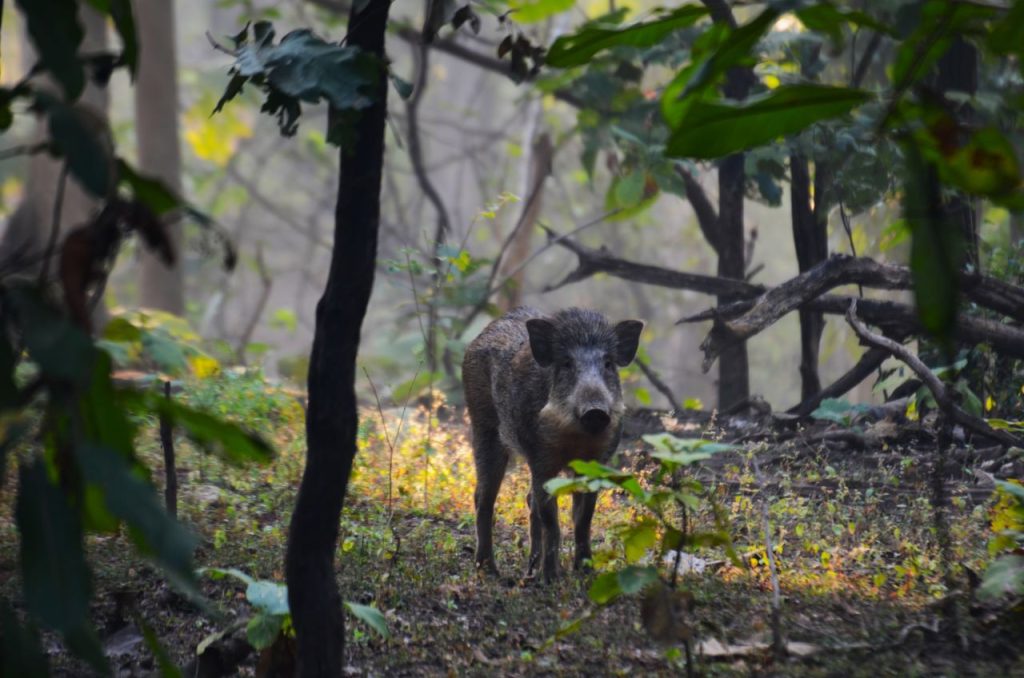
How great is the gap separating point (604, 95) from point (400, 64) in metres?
23.0

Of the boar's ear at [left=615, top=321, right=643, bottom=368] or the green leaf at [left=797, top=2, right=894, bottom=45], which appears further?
the boar's ear at [left=615, top=321, right=643, bottom=368]

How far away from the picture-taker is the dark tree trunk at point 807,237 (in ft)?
23.8

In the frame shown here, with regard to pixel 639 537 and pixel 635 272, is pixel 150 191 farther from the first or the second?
pixel 635 272

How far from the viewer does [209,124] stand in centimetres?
1539

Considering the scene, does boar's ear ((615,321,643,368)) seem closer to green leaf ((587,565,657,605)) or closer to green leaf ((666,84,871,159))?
green leaf ((587,565,657,605))

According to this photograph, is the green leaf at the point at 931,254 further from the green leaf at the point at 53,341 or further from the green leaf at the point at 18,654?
the green leaf at the point at 18,654

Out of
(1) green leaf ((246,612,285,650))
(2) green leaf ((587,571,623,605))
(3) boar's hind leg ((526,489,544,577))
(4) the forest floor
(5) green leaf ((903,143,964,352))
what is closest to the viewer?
(5) green leaf ((903,143,964,352))

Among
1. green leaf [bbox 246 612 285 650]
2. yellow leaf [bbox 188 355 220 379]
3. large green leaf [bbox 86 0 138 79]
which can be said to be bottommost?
green leaf [bbox 246 612 285 650]

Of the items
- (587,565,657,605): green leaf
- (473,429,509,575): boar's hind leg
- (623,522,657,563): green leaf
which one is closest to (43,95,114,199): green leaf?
(587,565,657,605): green leaf

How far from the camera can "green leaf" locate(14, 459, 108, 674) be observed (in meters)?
1.60

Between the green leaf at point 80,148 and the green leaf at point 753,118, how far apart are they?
1.38 metres

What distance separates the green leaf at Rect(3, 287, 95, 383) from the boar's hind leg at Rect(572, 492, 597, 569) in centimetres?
326

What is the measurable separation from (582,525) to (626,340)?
1.04 metres

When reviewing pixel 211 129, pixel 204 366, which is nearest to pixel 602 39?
pixel 204 366
